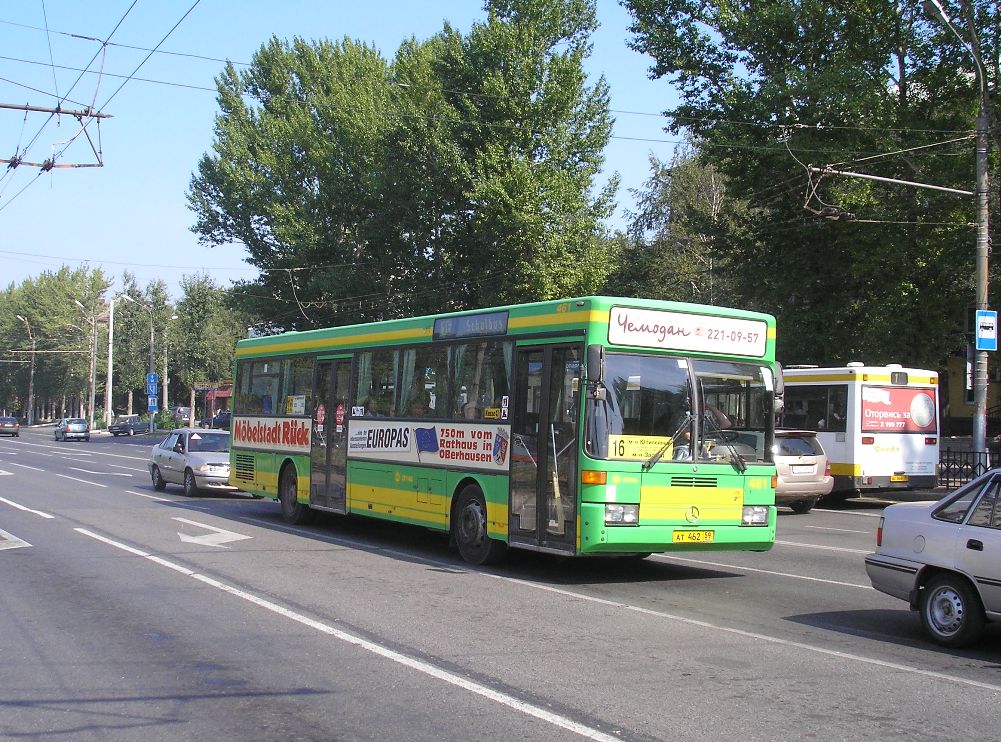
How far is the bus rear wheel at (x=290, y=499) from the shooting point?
18.1m

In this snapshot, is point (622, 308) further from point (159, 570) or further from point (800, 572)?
point (159, 570)

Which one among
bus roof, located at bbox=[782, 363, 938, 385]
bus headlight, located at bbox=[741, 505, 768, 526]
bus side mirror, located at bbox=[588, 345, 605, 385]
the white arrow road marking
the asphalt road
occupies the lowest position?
the white arrow road marking

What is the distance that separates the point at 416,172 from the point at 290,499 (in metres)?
27.5

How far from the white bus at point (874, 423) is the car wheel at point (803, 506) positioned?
60.7 inches

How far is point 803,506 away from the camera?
72.2ft

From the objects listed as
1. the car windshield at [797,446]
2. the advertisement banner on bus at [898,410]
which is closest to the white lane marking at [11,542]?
the car windshield at [797,446]

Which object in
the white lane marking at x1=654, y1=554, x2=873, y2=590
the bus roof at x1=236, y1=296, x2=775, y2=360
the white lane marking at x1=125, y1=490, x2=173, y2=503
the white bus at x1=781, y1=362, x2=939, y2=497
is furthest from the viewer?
the white bus at x1=781, y1=362, x2=939, y2=497

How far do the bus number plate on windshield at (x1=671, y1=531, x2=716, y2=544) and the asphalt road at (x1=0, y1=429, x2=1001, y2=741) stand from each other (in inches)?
20.6

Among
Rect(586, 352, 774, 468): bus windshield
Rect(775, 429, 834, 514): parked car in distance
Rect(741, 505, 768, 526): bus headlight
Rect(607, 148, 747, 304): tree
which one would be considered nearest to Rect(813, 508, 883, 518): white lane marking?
Rect(775, 429, 834, 514): parked car in distance

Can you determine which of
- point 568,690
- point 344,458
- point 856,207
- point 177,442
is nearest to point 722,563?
point 344,458

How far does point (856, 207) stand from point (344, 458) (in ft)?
61.6

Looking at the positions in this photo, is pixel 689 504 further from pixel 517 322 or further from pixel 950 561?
pixel 950 561

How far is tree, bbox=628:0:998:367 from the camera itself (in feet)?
92.6

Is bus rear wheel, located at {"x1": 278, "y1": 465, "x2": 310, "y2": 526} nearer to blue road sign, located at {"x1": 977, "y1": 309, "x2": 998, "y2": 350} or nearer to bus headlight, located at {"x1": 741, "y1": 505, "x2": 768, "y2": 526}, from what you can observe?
bus headlight, located at {"x1": 741, "y1": 505, "x2": 768, "y2": 526}
